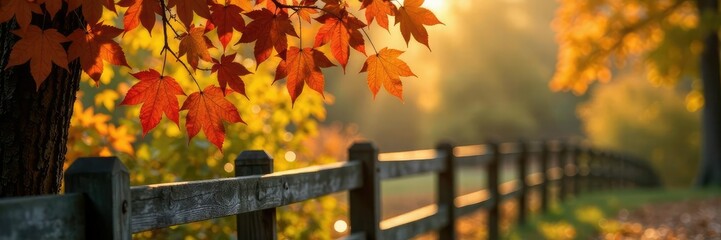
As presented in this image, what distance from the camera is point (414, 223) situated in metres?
5.79

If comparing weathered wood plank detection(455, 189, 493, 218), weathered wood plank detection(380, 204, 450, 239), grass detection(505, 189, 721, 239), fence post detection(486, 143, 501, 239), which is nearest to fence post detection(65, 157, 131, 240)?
weathered wood plank detection(380, 204, 450, 239)

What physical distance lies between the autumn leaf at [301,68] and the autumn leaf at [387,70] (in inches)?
6.1

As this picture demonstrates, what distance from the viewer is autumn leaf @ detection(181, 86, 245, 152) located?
2895mm

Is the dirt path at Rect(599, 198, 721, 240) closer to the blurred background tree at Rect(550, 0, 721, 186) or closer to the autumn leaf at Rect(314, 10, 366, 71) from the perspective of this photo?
the blurred background tree at Rect(550, 0, 721, 186)

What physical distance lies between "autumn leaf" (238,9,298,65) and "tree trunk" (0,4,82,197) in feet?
1.84

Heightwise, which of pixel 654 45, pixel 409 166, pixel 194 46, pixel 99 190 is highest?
pixel 654 45

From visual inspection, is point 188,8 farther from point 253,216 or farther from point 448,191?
point 448,191

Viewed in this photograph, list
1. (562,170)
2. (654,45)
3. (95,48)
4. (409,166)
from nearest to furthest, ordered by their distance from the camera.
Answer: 1. (95,48)
2. (409,166)
3. (562,170)
4. (654,45)

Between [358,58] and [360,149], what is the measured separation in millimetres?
46962

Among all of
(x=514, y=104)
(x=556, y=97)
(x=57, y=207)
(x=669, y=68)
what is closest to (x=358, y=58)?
(x=514, y=104)

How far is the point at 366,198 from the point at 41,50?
248 cm

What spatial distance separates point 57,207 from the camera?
84.5 inches

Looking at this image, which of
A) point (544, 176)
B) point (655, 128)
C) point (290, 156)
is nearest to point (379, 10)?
point (290, 156)

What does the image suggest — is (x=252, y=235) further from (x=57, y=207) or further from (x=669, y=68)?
(x=669, y=68)
